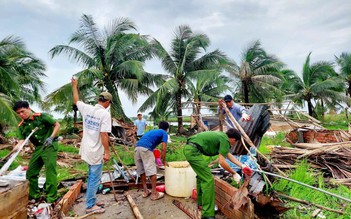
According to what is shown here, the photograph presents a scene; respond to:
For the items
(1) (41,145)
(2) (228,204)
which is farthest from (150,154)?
(1) (41,145)

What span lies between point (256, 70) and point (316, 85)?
6.57 metres

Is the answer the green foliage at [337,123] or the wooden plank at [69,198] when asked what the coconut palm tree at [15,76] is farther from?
the green foliage at [337,123]

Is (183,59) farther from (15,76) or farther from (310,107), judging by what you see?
(310,107)

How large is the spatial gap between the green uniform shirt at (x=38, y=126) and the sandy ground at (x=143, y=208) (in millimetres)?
1375

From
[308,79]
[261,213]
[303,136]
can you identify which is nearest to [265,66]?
[308,79]

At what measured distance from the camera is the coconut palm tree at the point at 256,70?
20.4 meters

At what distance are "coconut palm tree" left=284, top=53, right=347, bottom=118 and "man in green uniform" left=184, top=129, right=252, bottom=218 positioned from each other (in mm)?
22160

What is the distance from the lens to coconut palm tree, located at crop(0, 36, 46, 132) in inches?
327

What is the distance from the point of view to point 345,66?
78.9 feet

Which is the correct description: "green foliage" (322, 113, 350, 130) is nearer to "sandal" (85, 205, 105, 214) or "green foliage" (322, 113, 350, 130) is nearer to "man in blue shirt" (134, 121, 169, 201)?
"man in blue shirt" (134, 121, 169, 201)

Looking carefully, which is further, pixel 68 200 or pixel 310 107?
pixel 310 107

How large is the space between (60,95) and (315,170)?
39.2 feet

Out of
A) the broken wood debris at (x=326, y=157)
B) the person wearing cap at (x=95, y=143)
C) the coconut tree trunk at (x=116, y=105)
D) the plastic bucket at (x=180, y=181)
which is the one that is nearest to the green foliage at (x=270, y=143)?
the broken wood debris at (x=326, y=157)

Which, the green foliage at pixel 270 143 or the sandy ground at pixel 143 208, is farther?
the green foliage at pixel 270 143
